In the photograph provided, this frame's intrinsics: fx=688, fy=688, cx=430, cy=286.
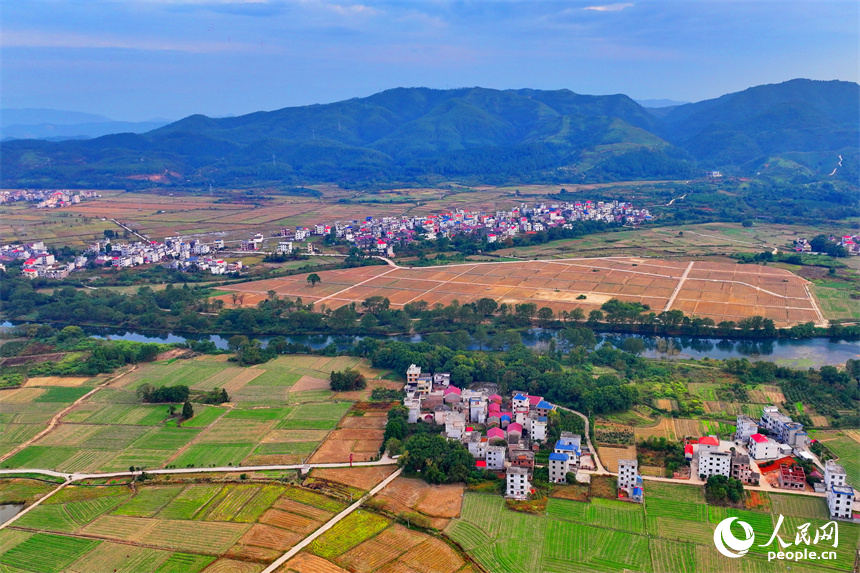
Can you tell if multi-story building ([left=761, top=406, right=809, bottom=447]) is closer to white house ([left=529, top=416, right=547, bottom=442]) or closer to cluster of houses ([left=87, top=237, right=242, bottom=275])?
white house ([left=529, top=416, right=547, bottom=442])

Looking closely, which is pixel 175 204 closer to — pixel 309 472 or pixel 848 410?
pixel 309 472

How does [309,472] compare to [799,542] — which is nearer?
[799,542]

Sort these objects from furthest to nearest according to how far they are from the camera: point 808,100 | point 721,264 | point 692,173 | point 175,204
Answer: point 808,100
point 692,173
point 175,204
point 721,264

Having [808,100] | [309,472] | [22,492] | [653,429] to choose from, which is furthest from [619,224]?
[808,100]

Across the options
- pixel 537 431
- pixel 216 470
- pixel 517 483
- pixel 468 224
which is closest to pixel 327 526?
pixel 216 470

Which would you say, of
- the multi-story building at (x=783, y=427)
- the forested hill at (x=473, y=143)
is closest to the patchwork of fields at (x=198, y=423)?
the multi-story building at (x=783, y=427)

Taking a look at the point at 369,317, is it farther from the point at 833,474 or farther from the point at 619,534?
the point at 833,474

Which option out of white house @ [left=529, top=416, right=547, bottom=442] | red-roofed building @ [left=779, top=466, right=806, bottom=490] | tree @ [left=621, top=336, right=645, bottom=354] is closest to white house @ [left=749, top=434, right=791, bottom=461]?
red-roofed building @ [left=779, top=466, right=806, bottom=490]
